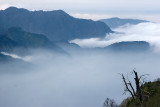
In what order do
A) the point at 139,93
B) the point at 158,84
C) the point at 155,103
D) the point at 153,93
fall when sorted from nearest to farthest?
the point at 139,93, the point at 155,103, the point at 153,93, the point at 158,84

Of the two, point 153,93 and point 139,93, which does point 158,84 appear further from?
point 139,93

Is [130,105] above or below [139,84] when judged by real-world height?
below

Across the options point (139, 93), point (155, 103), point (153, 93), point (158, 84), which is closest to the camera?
point (139, 93)

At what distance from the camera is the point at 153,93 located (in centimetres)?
7562

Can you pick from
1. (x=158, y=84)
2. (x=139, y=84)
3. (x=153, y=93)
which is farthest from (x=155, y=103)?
(x=139, y=84)

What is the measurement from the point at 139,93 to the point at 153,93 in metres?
56.0

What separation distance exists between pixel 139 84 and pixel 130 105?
5818 centimetres

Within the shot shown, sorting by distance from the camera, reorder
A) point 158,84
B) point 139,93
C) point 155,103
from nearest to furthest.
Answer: point 139,93 < point 155,103 < point 158,84

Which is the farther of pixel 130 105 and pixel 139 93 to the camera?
pixel 130 105

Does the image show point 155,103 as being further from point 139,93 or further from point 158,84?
point 139,93

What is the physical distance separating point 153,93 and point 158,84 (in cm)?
727

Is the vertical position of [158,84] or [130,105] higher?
[158,84]

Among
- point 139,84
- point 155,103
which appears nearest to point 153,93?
point 155,103

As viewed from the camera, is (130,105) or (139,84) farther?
(130,105)
